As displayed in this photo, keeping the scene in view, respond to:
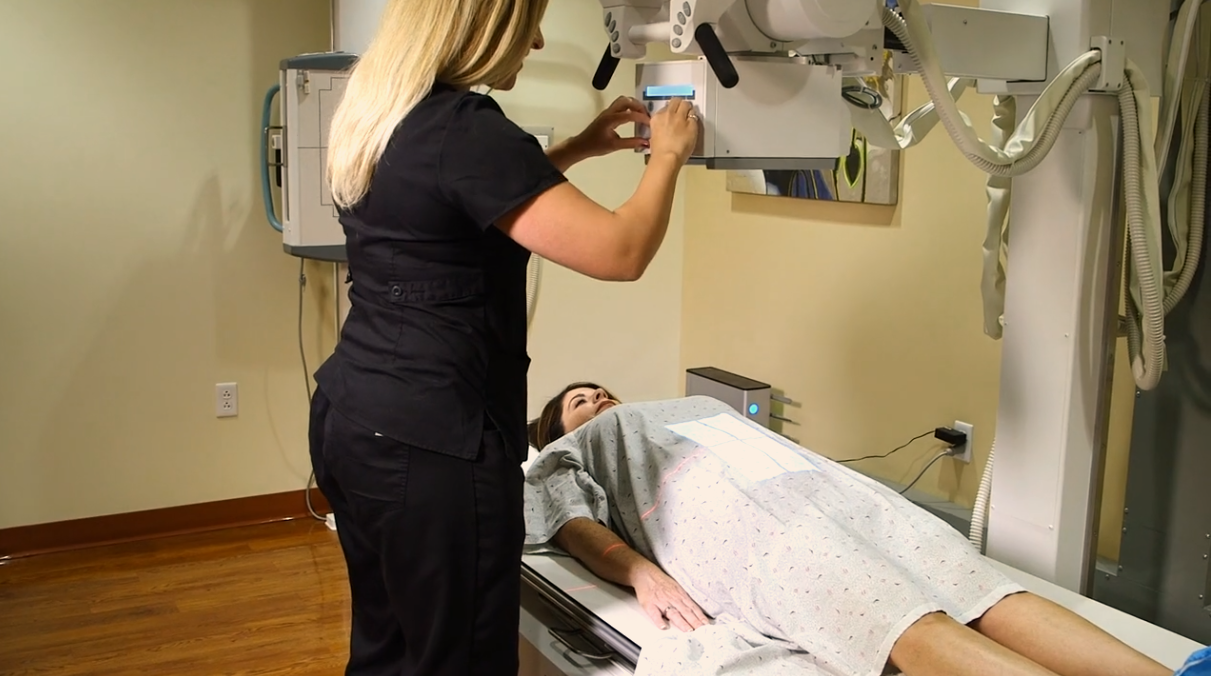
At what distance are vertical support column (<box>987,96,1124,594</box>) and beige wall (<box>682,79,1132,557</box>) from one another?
2.34ft

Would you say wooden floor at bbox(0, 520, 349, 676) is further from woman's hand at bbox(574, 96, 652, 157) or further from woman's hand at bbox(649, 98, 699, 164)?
woman's hand at bbox(649, 98, 699, 164)

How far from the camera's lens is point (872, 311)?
3312 millimetres

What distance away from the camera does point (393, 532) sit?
1.58 meters

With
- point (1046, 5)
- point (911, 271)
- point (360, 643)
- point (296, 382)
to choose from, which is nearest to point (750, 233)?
point (911, 271)

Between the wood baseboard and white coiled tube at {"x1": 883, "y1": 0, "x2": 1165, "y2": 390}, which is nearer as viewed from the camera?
white coiled tube at {"x1": 883, "y1": 0, "x2": 1165, "y2": 390}

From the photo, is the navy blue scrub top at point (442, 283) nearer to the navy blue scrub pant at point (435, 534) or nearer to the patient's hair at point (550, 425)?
the navy blue scrub pant at point (435, 534)

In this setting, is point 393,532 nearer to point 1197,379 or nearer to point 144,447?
point 1197,379

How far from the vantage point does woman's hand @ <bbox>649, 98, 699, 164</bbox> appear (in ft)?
5.23

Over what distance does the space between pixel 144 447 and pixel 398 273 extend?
7.54 feet

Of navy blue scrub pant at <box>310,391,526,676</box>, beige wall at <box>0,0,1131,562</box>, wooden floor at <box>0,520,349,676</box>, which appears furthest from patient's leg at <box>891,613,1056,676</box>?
wooden floor at <box>0,520,349,676</box>

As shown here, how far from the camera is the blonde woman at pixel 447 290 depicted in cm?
145

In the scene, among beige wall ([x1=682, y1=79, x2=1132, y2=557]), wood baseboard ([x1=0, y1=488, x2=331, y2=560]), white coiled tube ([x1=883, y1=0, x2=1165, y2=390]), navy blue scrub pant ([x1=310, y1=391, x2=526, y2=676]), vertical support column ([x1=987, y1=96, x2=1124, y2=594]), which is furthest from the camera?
wood baseboard ([x1=0, y1=488, x2=331, y2=560])

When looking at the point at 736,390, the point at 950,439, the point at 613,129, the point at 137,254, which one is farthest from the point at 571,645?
the point at 137,254

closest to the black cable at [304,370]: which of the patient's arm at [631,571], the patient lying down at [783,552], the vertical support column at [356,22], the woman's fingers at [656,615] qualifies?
the vertical support column at [356,22]
